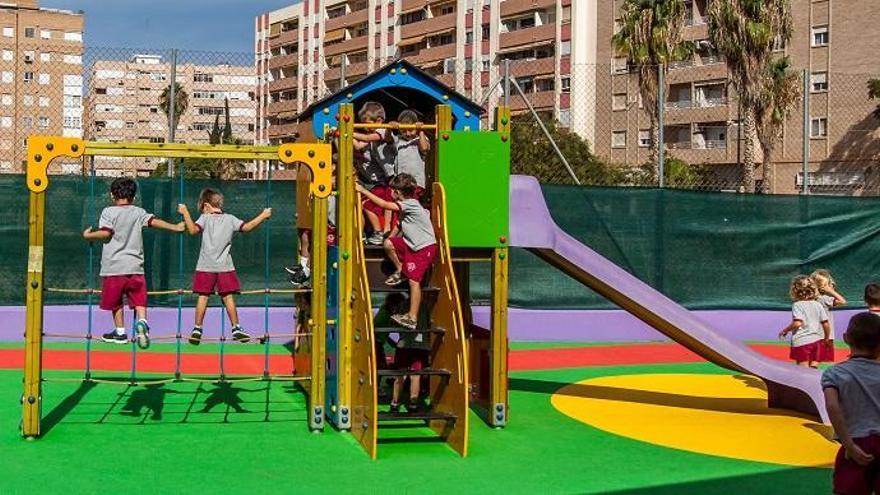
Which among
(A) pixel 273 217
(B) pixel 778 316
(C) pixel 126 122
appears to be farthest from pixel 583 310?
(C) pixel 126 122

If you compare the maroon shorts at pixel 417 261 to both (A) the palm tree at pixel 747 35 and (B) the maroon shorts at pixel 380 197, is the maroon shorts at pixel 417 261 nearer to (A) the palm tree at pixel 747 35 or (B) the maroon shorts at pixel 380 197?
(B) the maroon shorts at pixel 380 197

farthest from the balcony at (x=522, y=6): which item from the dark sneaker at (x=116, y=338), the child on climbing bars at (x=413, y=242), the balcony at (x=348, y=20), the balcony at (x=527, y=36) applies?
the dark sneaker at (x=116, y=338)

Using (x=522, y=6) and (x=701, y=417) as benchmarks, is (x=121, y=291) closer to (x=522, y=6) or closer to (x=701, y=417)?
(x=701, y=417)

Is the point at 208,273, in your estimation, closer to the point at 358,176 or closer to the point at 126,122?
the point at 358,176

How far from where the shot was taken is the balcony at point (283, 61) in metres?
98.7

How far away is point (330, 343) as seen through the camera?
906 cm

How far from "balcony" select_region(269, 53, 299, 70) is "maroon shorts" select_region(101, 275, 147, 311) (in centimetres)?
9206

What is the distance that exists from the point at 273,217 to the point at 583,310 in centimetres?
501

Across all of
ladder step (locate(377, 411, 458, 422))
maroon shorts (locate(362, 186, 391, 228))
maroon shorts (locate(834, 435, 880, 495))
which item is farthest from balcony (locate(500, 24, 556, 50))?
maroon shorts (locate(834, 435, 880, 495))

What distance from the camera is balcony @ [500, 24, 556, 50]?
66.6 m

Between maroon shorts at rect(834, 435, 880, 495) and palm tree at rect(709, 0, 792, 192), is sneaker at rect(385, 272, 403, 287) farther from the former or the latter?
palm tree at rect(709, 0, 792, 192)

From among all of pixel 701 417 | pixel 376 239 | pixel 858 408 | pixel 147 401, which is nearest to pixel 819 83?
pixel 701 417

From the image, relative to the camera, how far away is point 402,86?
10.3m

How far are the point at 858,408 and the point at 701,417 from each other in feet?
15.3
